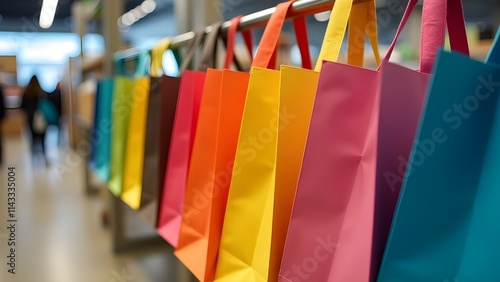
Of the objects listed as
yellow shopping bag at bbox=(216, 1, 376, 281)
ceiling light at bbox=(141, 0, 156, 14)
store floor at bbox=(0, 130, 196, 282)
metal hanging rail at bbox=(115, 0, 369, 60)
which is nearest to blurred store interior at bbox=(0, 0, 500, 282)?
store floor at bbox=(0, 130, 196, 282)

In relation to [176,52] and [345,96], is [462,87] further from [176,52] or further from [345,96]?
[176,52]

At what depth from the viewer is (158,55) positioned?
1.03 m

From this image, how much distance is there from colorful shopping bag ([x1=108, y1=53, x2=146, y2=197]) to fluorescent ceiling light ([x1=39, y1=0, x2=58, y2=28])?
0.81 feet

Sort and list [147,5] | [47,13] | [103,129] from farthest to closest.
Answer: [147,5], [103,129], [47,13]

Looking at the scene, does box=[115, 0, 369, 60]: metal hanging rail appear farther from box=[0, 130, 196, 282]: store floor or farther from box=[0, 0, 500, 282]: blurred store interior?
box=[0, 130, 196, 282]: store floor

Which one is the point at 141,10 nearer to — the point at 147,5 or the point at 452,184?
the point at 147,5

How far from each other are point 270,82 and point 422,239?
26cm

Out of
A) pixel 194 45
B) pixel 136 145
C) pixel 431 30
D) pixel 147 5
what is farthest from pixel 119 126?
pixel 147 5

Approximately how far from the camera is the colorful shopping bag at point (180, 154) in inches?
27.4

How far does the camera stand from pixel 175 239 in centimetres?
68

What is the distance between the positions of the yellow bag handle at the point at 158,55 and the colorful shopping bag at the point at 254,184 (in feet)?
1.90

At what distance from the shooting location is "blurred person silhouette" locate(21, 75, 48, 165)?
748 mm

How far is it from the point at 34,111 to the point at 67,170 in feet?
3.23

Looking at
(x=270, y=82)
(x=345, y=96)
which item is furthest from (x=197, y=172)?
(x=345, y=96)
